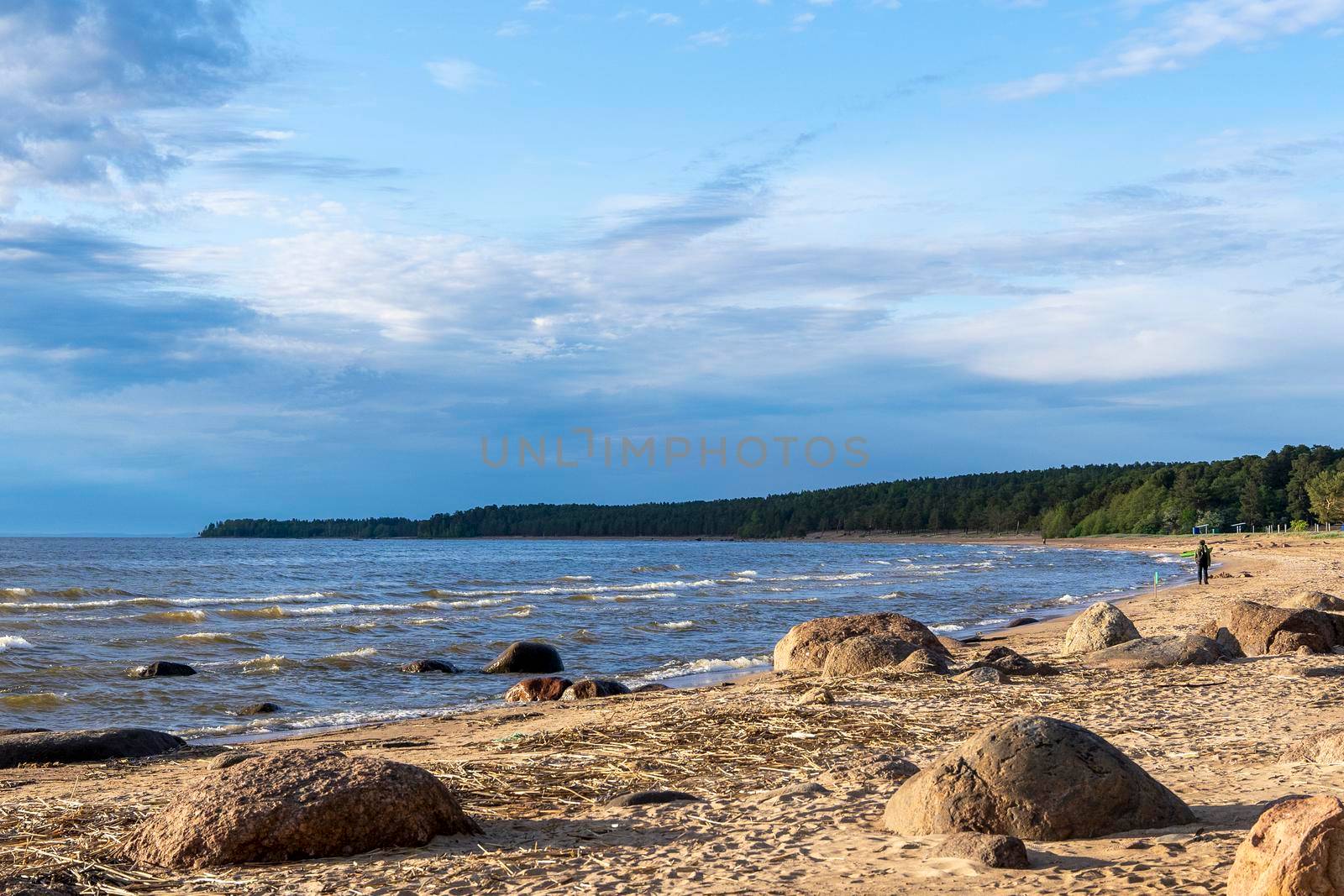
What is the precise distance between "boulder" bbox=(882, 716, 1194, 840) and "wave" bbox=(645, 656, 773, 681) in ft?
40.4

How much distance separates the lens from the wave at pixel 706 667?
18688 millimetres

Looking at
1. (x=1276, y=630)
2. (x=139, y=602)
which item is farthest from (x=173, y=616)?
(x=1276, y=630)

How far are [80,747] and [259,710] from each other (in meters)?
3.86

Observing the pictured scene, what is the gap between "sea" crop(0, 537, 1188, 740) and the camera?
1633cm

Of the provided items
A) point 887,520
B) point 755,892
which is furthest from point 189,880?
point 887,520

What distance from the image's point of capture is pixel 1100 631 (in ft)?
54.4

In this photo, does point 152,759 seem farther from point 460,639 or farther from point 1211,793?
point 460,639

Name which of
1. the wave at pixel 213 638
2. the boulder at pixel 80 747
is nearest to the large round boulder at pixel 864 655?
the boulder at pixel 80 747

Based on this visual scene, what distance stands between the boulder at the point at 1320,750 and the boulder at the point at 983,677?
513cm

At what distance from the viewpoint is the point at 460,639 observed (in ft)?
80.9

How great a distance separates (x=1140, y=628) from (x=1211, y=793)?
54.6 ft

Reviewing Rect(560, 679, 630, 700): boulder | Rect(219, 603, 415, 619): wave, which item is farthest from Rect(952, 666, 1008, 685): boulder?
Rect(219, 603, 415, 619): wave

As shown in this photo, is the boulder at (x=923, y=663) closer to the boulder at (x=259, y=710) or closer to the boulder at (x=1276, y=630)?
the boulder at (x=1276, y=630)

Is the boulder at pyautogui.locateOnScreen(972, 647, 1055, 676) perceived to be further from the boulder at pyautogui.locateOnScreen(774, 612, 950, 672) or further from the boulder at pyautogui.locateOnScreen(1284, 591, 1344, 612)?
the boulder at pyautogui.locateOnScreen(1284, 591, 1344, 612)
